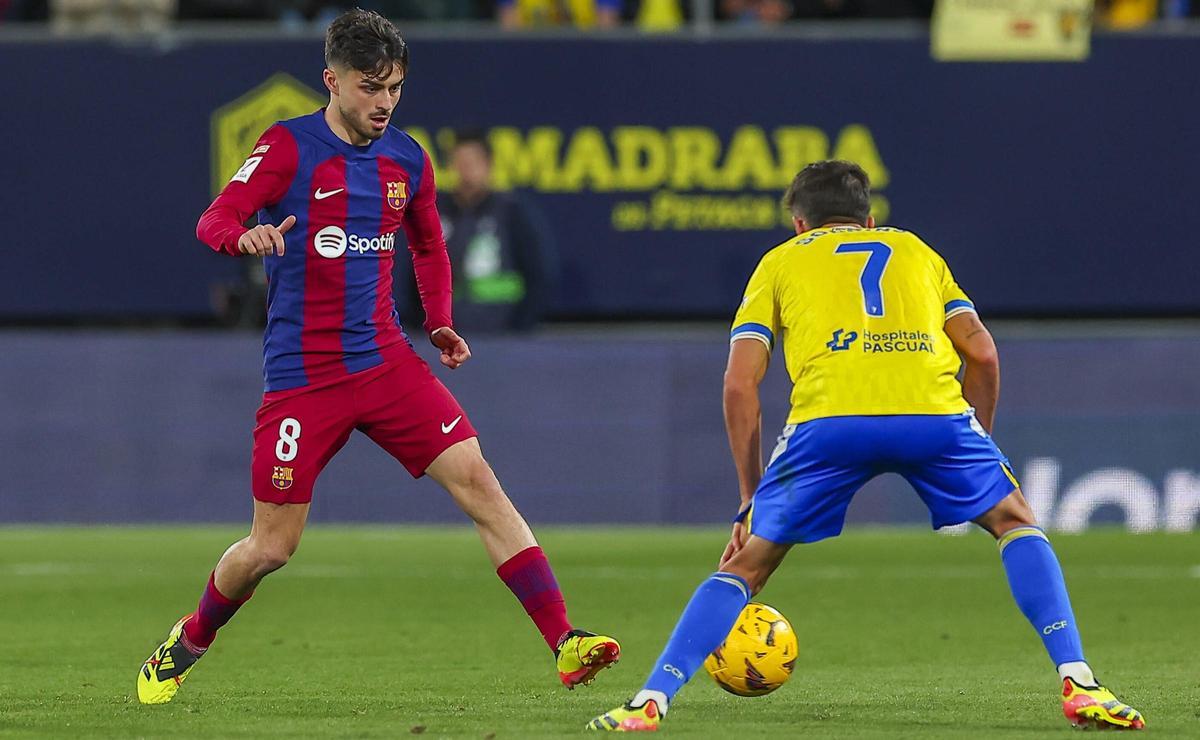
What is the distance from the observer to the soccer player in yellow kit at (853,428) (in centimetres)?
611

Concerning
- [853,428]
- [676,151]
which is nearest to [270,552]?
[853,428]

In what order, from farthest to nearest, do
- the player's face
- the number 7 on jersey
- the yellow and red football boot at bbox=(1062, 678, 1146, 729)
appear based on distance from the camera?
the player's face, the number 7 on jersey, the yellow and red football boot at bbox=(1062, 678, 1146, 729)

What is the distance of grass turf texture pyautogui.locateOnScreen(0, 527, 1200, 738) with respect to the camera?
664cm

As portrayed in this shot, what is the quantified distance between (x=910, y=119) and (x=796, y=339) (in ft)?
31.2

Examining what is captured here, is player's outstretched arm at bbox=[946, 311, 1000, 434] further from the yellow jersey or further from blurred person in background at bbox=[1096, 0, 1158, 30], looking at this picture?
blurred person in background at bbox=[1096, 0, 1158, 30]

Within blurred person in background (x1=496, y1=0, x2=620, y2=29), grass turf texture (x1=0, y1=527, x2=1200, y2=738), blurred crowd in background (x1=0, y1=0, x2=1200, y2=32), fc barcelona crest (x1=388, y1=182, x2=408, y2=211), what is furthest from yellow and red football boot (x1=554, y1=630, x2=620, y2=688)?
blurred person in background (x1=496, y1=0, x2=620, y2=29)

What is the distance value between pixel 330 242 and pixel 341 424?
0.59m

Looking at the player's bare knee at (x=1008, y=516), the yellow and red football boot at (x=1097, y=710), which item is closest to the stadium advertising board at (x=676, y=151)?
the player's bare knee at (x=1008, y=516)

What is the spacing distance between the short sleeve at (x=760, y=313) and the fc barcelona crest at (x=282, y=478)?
5.22 feet

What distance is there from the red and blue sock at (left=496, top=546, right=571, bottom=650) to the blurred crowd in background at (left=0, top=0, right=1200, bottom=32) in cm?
886

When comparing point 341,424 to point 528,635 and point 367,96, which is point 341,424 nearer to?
point 367,96

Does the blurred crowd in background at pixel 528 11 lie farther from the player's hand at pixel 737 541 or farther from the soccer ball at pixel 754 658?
the player's hand at pixel 737 541

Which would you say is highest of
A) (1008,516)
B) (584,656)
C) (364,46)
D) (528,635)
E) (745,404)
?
(364,46)

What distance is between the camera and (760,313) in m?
6.27
